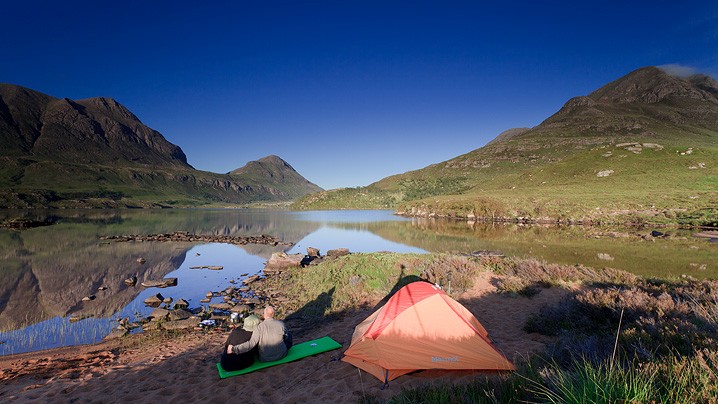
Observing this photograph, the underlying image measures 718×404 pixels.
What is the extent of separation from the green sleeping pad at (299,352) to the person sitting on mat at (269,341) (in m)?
0.17

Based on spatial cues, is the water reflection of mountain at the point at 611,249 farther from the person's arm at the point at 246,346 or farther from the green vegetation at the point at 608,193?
the person's arm at the point at 246,346

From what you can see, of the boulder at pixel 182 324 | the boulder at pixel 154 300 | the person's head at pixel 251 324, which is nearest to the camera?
the person's head at pixel 251 324

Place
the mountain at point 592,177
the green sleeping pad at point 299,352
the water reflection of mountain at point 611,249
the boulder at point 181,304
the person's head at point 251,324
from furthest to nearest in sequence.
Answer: the mountain at point 592,177, the water reflection of mountain at point 611,249, the boulder at point 181,304, the person's head at point 251,324, the green sleeping pad at point 299,352

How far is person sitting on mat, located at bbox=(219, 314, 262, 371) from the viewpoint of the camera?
9130 mm

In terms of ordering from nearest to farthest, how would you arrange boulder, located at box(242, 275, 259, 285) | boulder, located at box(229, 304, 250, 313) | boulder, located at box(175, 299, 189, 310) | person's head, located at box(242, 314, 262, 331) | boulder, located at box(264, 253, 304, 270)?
person's head, located at box(242, 314, 262, 331) < boulder, located at box(229, 304, 250, 313) < boulder, located at box(175, 299, 189, 310) < boulder, located at box(242, 275, 259, 285) < boulder, located at box(264, 253, 304, 270)

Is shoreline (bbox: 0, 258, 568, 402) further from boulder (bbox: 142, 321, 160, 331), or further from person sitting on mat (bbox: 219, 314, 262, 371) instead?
boulder (bbox: 142, 321, 160, 331)

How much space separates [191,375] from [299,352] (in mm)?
2990

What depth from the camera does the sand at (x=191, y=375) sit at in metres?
8.02

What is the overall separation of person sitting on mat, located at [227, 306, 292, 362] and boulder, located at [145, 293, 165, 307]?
11.1 metres

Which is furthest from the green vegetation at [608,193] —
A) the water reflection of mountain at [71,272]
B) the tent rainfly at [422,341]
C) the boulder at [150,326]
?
the boulder at [150,326]

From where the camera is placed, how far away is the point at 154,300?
17969mm

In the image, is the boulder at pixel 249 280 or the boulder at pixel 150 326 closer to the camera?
the boulder at pixel 150 326

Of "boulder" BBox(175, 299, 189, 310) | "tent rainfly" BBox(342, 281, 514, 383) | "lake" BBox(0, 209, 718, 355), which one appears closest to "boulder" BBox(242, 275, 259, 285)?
"lake" BBox(0, 209, 718, 355)

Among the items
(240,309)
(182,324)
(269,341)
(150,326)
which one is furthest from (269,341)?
(150,326)
